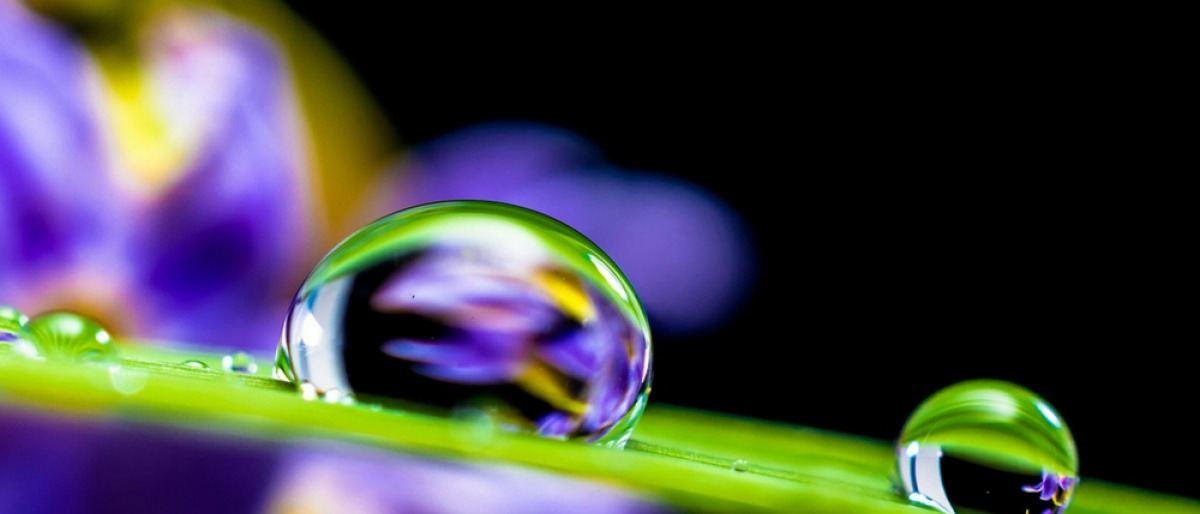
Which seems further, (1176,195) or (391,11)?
(391,11)

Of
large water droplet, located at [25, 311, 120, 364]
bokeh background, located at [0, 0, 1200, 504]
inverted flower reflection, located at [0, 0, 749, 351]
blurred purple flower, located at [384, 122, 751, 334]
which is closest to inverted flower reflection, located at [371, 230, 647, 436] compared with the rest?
large water droplet, located at [25, 311, 120, 364]

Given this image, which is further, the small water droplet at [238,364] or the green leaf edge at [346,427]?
the small water droplet at [238,364]

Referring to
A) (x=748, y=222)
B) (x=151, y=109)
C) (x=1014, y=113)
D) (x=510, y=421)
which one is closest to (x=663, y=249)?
(x=748, y=222)

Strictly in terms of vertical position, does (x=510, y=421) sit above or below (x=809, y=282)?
below

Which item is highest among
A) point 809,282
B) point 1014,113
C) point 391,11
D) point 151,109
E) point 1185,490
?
point 391,11

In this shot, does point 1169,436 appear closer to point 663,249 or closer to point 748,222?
point 748,222

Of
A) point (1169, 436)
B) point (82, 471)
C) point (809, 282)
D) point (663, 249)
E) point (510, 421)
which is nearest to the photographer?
point (82, 471)

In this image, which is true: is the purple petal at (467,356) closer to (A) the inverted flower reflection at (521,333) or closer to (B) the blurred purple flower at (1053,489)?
(A) the inverted flower reflection at (521,333)

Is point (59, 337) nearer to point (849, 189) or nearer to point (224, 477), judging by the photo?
point (224, 477)

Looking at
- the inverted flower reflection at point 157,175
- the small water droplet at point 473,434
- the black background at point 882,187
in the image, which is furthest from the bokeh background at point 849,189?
the small water droplet at point 473,434
